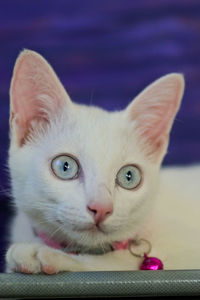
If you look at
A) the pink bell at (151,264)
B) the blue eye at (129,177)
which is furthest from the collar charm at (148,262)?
the blue eye at (129,177)

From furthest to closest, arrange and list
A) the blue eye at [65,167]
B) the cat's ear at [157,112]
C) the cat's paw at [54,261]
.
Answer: the cat's ear at [157,112]
the blue eye at [65,167]
the cat's paw at [54,261]

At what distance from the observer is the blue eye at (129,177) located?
3.22 feet

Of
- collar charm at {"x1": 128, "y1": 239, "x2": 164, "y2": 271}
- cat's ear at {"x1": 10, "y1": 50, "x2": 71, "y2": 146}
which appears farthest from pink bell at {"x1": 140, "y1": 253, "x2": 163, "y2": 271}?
cat's ear at {"x1": 10, "y1": 50, "x2": 71, "y2": 146}

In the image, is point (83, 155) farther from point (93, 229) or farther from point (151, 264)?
point (151, 264)

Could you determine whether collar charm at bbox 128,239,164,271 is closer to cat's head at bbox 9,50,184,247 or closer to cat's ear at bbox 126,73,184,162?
cat's head at bbox 9,50,184,247

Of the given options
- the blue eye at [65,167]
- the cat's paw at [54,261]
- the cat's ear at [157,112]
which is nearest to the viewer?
the cat's paw at [54,261]

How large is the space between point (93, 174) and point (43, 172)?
4.2 inches

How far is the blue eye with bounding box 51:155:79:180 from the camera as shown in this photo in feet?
3.11

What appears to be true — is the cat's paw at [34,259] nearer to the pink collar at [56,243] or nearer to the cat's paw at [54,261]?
the cat's paw at [54,261]

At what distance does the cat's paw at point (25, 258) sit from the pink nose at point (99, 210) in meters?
0.13

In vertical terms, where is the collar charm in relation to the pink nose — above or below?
below

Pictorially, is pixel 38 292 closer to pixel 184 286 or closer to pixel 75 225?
pixel 75 225

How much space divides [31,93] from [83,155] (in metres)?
0.19

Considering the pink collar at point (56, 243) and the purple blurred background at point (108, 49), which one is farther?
the purple blurred background at point (108, 49)
